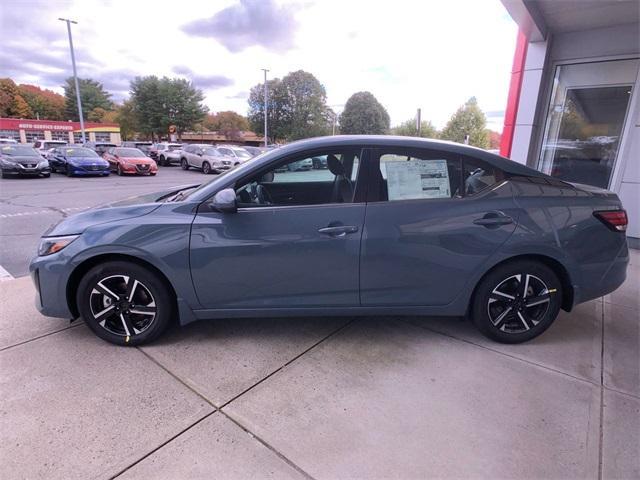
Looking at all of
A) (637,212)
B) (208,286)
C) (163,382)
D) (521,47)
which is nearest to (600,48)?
(521,47)

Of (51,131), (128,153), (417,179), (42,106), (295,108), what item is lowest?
(128,153)

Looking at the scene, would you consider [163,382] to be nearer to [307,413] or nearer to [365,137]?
[307,413]

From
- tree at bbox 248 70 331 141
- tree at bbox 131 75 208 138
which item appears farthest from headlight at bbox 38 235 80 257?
tree at bbox 248 70 331 141

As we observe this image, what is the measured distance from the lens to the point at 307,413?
2.29m

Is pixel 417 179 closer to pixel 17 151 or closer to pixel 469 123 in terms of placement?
pixel 17 151

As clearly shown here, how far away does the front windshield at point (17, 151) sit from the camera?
16.1m

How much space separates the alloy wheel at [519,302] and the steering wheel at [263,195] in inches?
74.0

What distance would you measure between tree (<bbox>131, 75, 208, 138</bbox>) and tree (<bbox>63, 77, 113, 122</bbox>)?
1411 inches

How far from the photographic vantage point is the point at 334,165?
3041 millimetres

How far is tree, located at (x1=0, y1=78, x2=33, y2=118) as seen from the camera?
73.1 m

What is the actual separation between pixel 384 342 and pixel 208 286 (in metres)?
1.46

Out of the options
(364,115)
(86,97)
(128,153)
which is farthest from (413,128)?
(86,97)

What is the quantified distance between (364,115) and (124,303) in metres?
46.7

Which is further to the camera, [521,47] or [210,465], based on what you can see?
[521,47]
